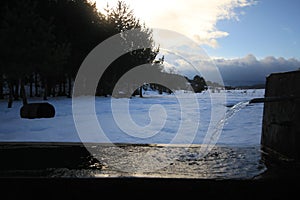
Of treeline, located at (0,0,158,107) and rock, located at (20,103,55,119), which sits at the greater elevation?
treeline, located at (0,0,158,107)

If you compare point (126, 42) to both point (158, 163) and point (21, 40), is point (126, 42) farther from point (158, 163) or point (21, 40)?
point (158, 163)

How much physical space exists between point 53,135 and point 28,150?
4.34m

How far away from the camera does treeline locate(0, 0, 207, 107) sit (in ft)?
40.4

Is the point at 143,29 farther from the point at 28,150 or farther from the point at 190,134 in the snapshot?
the point at 28,150

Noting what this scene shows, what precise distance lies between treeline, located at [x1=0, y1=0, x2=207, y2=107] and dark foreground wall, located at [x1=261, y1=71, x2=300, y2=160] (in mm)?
12165

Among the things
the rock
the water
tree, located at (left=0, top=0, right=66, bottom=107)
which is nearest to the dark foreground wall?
the water

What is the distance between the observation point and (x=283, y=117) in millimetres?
2973

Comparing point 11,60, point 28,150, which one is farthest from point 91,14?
A: point 28,150

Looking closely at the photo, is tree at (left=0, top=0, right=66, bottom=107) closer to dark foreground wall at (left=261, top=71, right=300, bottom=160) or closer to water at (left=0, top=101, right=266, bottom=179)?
water at (left=0, top=101, right=266, bottom=179)

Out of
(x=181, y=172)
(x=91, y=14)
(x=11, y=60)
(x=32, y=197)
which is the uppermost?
(x=91, y=14)

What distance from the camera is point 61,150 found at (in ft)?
10.4

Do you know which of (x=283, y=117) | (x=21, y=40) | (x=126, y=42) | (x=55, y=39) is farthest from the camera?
(x=126, y=42)

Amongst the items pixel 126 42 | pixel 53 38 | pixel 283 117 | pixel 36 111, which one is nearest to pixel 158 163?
pixel 283 117

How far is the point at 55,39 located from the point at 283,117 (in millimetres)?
16542
